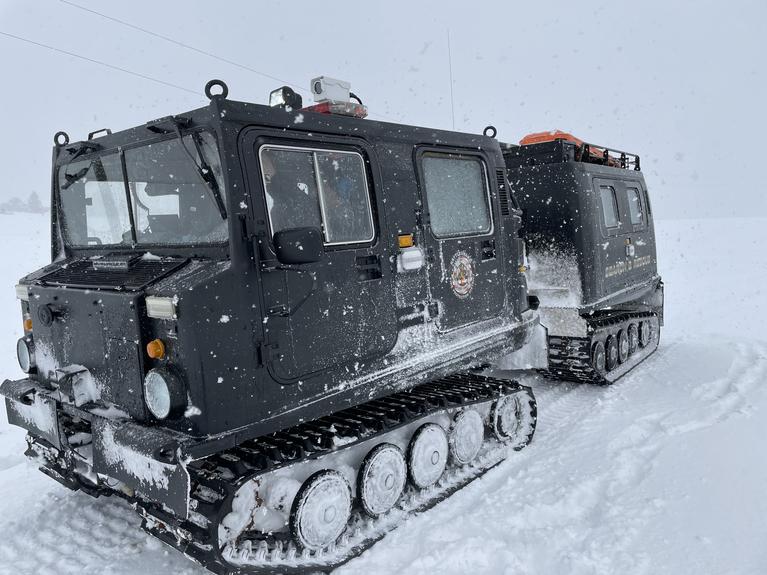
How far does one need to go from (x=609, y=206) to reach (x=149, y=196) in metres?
6.31

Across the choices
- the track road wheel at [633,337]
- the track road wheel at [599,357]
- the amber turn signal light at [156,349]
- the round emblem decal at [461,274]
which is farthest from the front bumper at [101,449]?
the track road wheel at [633,337]

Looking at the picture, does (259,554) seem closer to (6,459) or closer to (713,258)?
(6,459)

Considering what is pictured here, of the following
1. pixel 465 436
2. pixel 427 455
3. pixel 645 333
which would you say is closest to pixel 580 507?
pixel 465 436

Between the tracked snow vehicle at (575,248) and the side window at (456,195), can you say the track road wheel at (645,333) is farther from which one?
the side window at (456,195)

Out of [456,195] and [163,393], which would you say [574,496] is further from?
[163,393]

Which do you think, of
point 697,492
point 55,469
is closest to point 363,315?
point 55,469

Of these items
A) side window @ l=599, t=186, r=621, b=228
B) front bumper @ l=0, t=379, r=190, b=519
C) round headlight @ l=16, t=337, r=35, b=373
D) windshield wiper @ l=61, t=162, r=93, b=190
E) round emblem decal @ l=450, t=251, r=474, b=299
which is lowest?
front bumper @ l=0, t=379, r=190, b=519

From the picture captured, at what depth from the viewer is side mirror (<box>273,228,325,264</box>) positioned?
312cm

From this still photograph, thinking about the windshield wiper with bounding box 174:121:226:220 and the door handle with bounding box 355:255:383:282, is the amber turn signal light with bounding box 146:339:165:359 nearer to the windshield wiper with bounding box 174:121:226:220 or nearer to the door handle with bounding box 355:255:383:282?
the windshield wiper with bounding box 174:121:226:220

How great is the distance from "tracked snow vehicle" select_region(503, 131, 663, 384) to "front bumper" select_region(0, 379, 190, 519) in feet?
17.5

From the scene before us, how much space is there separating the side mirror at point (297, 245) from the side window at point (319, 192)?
0.80 feet

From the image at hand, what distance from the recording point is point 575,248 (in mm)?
7086

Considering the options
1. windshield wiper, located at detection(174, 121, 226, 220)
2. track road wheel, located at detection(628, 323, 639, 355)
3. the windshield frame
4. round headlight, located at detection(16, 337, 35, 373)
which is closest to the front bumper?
round headlight, located at detection(16, 337, 35, 373)

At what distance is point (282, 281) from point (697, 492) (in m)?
3.52
